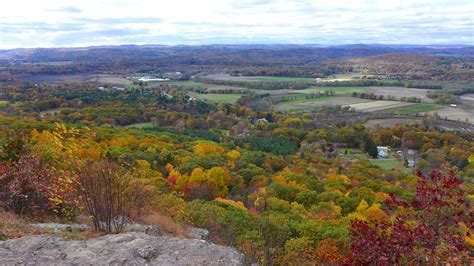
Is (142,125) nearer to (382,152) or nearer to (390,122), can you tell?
(382,152)

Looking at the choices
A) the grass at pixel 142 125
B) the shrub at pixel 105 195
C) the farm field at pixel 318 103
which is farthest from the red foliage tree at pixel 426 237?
the farm field at pixel 318 103

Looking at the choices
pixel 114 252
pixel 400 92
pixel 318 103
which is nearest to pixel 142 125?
pixel 318 103

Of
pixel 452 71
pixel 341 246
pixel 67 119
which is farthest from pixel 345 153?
pixel 452 71

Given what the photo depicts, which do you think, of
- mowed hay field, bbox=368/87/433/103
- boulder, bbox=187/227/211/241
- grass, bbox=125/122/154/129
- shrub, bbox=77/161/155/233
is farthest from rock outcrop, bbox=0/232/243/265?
mowed hay field, bbox=368/87/433/103

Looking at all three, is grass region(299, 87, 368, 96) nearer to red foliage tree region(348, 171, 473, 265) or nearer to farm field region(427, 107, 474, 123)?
farm field region(427, 107, 474, 123)

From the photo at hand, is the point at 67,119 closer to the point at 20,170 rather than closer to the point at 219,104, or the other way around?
the point at 219,104
